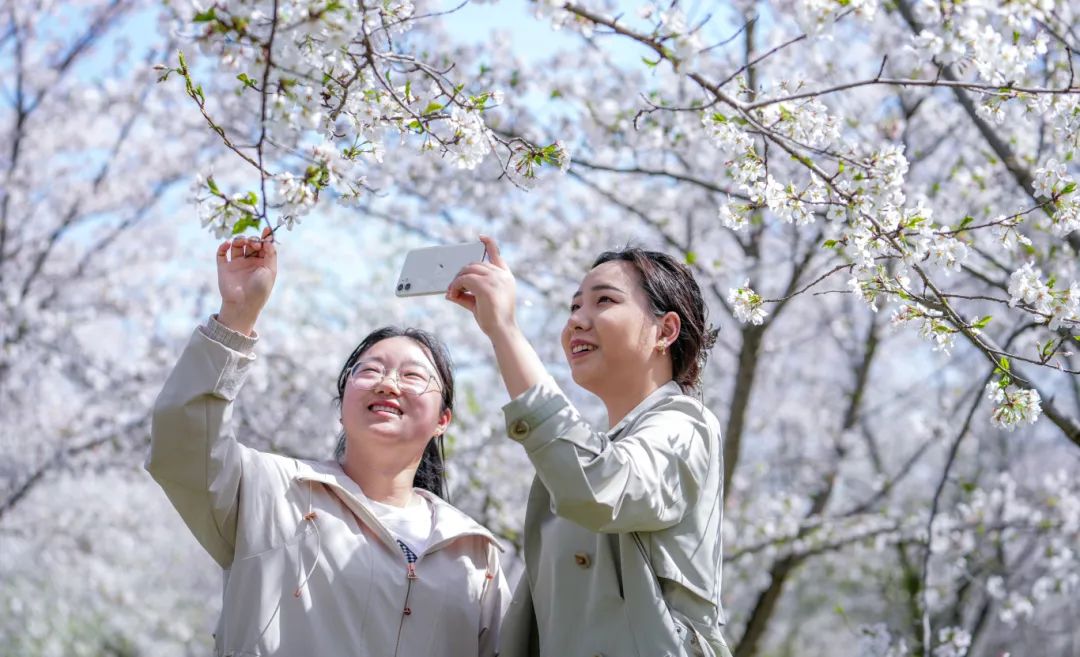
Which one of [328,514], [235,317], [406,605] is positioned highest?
[235,317]

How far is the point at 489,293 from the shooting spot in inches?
74.7

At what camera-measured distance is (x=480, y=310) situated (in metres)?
1.89

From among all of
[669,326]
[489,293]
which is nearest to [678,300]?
[669,326]

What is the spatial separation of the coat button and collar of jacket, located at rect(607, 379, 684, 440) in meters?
0.36

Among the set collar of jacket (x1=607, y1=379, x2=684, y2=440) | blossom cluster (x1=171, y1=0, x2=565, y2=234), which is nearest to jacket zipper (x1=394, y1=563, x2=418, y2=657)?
collar of jacket (x1=607, y1=379, x2=684, y2=440)

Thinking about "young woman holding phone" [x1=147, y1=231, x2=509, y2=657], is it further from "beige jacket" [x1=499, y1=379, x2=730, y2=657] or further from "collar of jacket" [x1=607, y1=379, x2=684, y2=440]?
"collar of jacket" [x1=607, y1=379, x2=684, y2=440]

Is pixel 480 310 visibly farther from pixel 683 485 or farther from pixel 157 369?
pixel 157 369

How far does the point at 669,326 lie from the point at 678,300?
0.07 meters

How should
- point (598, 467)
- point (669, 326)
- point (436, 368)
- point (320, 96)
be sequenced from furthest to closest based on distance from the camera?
point (436, 368) < point (669, 326) < point (320, 96) < point (598, 467)

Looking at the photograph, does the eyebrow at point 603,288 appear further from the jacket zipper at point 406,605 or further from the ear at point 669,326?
the jacket zipper at point 406,605

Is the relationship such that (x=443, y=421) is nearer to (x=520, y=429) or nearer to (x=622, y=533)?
(x=622, y=533)

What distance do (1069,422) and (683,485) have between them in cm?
151

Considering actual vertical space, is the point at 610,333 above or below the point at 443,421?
above

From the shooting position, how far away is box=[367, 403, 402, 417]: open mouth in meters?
2.44
